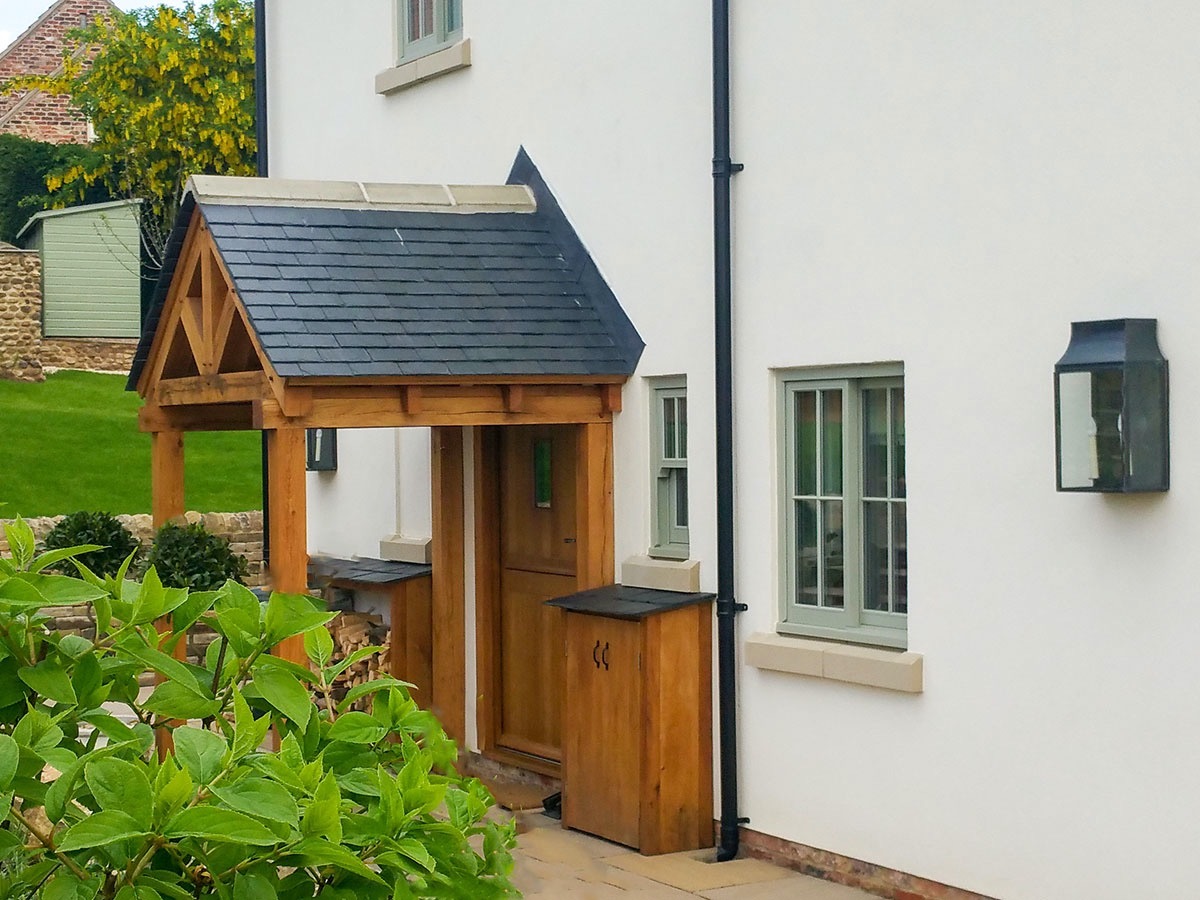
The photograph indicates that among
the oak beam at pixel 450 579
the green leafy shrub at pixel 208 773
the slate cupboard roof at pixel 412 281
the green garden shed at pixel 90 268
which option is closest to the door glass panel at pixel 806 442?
the slate cupboard roof at pixel 412 281

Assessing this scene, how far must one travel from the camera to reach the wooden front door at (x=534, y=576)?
9.86m

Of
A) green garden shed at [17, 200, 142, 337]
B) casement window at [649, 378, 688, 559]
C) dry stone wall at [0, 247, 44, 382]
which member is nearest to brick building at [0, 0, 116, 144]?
green garden shed at [17, 200, 142, 337]

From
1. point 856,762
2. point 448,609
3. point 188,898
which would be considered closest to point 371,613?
point 448,609

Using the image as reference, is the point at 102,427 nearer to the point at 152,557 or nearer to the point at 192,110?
the point at 192,110

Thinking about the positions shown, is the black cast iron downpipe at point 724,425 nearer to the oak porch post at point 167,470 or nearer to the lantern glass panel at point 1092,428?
the lantern glass panel at point 1092,428

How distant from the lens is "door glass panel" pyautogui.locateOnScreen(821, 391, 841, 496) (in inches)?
300

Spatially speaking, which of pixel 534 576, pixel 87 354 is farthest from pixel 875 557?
pixel 87 354

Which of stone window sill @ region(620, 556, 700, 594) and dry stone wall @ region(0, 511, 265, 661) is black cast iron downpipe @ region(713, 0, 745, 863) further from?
dry stone wall @ region(0, 511, 265, 661)

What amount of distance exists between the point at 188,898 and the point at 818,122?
6.25 meters

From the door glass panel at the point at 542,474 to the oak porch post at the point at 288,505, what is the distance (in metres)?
2.18

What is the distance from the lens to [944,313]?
684 centimetres

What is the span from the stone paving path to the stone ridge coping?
3.84m

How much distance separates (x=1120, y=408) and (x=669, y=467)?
11.3 feet

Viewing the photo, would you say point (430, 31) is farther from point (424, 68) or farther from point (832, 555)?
point (832, 555)
